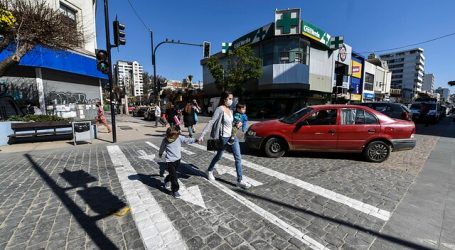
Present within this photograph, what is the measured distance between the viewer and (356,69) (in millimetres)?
33781

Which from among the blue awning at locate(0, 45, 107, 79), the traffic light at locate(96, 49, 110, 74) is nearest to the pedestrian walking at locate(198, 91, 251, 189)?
the traffic light at locate(96, 49, 110, 74)

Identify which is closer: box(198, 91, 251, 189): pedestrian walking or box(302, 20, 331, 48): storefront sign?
box(198, 91, 251, 189): pedestrian walking

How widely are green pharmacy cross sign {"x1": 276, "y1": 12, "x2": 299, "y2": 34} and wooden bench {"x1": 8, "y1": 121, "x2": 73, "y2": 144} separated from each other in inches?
811

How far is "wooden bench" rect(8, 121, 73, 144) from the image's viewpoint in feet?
28.6

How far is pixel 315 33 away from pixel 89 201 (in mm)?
25835

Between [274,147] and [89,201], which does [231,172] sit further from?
[89,201]

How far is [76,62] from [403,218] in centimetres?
1599

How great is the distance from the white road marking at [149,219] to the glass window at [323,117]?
4.65 metres

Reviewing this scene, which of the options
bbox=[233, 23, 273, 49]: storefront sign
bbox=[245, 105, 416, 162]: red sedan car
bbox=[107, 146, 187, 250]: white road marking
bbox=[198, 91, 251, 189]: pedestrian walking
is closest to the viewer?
bbox=[107, 146, 187, 250]: white road marking

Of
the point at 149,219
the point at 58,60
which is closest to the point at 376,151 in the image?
the point at 149,219

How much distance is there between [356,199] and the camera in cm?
385

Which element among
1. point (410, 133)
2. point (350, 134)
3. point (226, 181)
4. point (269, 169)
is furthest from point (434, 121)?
point (226, 181)

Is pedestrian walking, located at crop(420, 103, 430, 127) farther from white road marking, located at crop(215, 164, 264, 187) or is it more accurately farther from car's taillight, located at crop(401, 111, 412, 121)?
white road marking, located at crop(215, 164, 264, 187)

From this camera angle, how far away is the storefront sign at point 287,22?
2220cm
